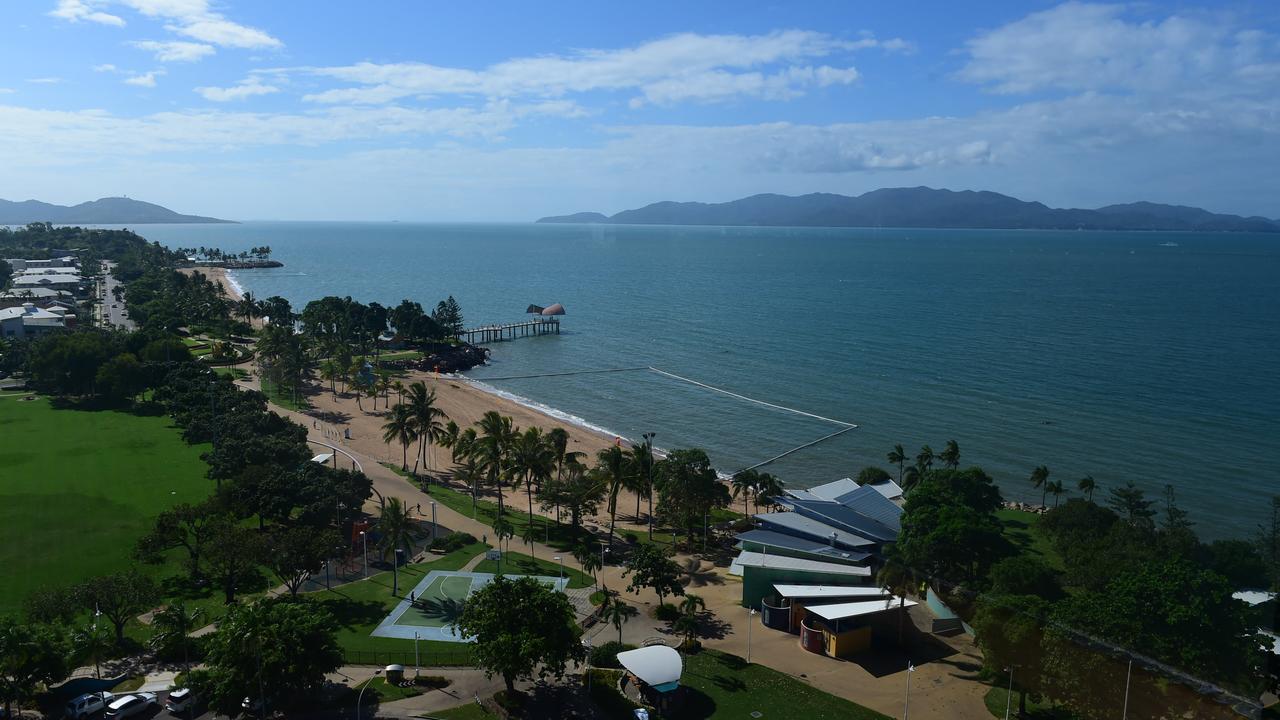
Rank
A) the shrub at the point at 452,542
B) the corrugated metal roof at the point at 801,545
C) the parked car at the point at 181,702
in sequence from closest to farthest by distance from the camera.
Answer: the parked car at the point at 181,702 → the corrugated metal roof at the point at 801,545 → the shrub at the point at 452,542

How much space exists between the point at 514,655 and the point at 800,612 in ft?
50.3

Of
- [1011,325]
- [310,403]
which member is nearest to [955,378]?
[1011,325]

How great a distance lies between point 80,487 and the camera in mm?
51938

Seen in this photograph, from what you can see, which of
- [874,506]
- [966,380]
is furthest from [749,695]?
[966,380]

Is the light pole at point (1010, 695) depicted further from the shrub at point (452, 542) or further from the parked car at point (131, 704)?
the parked car at point (131, 704)

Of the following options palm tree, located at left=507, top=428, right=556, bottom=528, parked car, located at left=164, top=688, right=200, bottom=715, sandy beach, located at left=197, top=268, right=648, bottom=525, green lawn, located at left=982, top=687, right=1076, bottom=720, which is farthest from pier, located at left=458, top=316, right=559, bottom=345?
green lawn, located at left=982, top=687, right=1076, bottom=720

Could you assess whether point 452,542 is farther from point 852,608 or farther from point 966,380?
point 966,380

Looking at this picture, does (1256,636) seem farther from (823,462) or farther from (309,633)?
(823,462)

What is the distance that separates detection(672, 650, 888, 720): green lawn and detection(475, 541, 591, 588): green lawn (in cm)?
990

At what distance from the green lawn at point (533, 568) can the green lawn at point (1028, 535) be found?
84.0ft

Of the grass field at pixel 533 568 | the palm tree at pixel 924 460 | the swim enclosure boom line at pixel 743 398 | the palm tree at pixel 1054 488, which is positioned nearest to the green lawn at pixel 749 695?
the grass field at pixel 533 568

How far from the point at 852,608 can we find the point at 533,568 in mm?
17336

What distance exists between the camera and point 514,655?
2898 centimetres

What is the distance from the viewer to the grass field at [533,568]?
4244 centimetres
